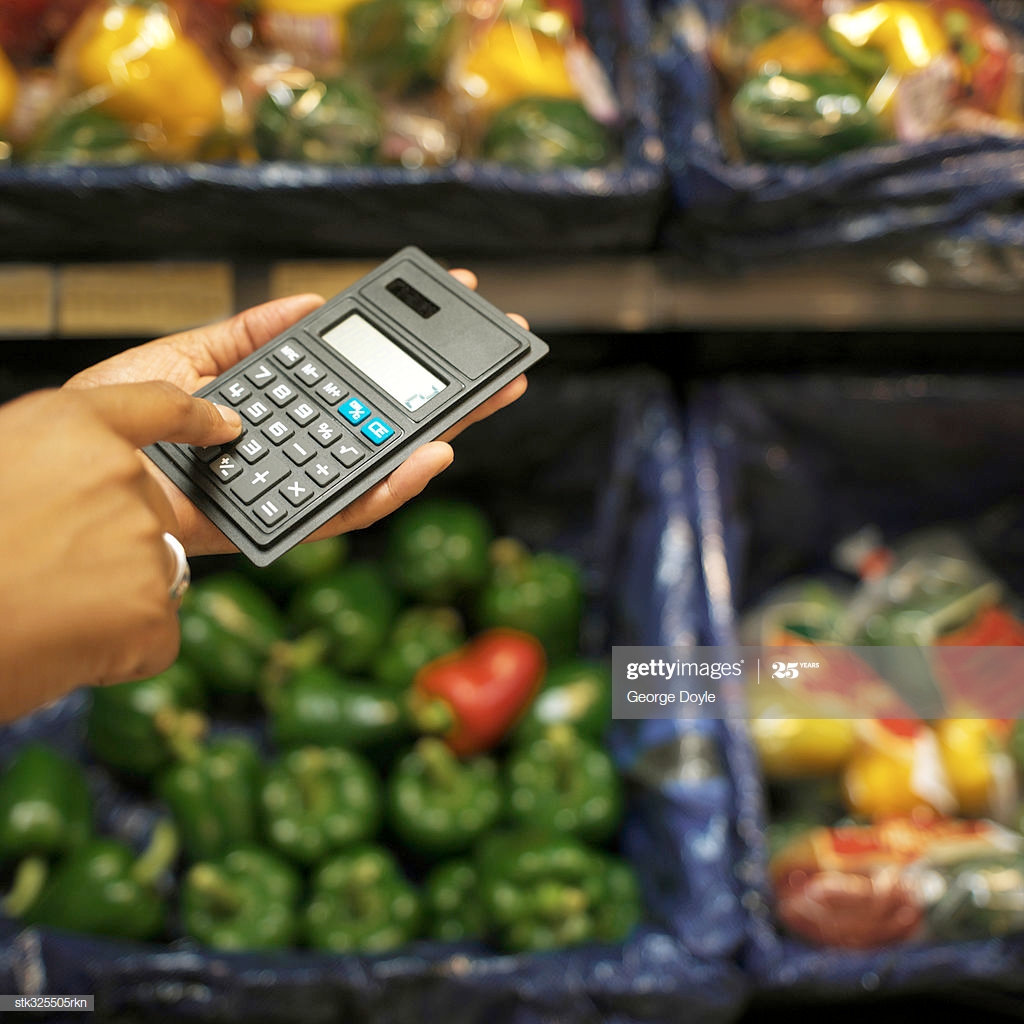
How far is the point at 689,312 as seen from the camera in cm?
97

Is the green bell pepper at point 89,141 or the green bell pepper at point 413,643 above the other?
the green bell pepper at point 89,141

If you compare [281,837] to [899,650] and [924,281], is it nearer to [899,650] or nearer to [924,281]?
[899,650]

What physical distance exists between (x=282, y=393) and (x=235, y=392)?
0.03 metres

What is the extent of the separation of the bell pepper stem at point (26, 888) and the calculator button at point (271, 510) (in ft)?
1.84

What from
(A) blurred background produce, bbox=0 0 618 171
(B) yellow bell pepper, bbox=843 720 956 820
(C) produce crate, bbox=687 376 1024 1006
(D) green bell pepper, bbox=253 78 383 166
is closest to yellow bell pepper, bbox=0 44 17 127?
(A) blurred background produce, bbox=0 0 618 171

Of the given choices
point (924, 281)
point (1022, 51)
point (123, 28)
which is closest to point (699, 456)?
point (924, 281)

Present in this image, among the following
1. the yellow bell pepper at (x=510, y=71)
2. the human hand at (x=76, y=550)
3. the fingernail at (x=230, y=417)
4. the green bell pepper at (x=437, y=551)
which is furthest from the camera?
the green bell pepper at (x=437, y=551)

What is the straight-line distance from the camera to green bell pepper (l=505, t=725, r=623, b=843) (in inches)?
36.3

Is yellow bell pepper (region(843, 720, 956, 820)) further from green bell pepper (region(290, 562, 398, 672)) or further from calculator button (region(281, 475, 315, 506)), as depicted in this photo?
calculator button (region(281, 475, 315, 506))

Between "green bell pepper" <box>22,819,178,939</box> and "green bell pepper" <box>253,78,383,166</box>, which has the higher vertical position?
"green bell pepper" <box>253,78,383,166</box>

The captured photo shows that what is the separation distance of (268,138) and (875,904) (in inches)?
38.6

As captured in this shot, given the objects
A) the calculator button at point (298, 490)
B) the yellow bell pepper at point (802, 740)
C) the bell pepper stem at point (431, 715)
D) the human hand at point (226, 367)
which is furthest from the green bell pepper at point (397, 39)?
the yellow bell pepper at point (802, 740)

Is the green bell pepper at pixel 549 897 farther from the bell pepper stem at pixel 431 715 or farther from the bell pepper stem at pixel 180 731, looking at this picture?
the bell pepper stem at pixel 180 731

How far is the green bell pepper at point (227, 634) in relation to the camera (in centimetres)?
99
